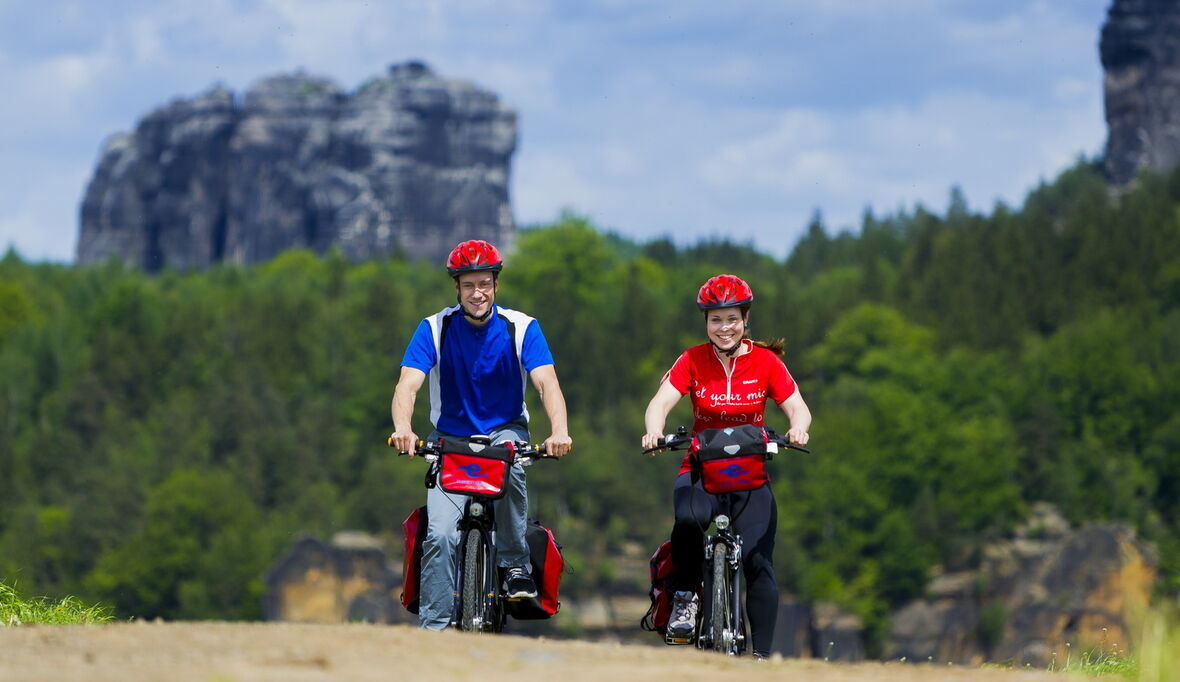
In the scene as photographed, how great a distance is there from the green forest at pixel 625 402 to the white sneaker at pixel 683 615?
221 ft

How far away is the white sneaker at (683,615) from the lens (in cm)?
801

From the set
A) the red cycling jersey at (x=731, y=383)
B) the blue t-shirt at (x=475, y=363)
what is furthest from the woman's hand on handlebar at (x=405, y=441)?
the red cycling jersey at (x=731, y=383)

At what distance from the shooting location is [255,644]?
601 cm

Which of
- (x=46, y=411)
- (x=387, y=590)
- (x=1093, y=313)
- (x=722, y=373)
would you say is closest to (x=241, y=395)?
(x=46, y=411)

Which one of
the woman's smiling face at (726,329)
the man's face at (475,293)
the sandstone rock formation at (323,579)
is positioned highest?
the man's face at (475,293)

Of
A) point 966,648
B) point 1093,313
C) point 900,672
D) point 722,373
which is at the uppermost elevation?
point 1093,313

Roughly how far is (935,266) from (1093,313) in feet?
47.4

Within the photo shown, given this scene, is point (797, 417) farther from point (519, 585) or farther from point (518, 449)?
point (519, 585)

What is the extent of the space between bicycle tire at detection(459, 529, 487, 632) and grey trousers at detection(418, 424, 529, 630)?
0.07 meters

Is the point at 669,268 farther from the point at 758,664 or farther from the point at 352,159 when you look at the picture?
the point at 758,664

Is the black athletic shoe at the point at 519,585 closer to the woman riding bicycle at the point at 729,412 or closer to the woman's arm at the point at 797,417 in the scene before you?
the woman riding bicycle at the point at 729,412

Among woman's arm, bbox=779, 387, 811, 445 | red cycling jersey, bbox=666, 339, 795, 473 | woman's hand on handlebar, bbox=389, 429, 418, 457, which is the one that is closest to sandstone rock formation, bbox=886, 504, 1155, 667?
woman's arm, bbox=779, 387, 811, 445

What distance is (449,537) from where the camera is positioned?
25.9 ft

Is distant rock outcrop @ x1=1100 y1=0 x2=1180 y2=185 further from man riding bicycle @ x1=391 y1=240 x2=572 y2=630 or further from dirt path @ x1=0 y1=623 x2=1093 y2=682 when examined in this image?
dirt path @ x1=0 y1=623 x2=1093 y2=682
